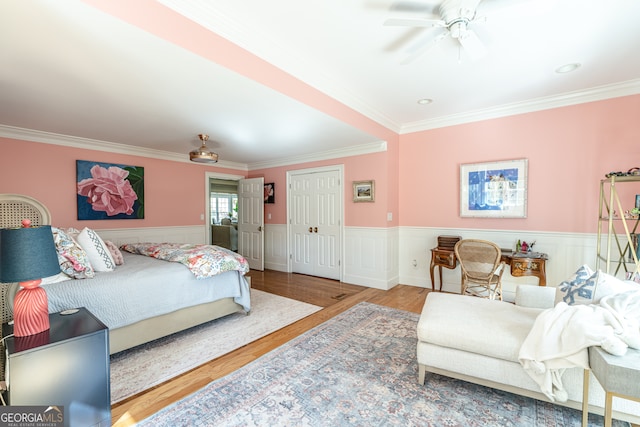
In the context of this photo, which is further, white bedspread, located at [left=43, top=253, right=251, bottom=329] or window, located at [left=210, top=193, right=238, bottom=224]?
window, located at [left=210, top=193, right=238, bottom=224]

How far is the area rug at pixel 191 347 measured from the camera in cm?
210

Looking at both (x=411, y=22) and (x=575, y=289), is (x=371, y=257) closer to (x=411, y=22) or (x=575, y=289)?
(x=575, y=289)

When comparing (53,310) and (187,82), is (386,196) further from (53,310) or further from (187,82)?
(53,310)

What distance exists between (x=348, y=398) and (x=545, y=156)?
3747mm

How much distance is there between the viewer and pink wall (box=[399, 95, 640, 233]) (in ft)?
10.5

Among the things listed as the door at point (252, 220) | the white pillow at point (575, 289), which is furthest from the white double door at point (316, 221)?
the white pillow at point (575, 289)

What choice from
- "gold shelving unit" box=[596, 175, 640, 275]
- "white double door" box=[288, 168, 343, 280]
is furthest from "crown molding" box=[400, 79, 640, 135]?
"white double door" box=[288, 168, 343, 280]

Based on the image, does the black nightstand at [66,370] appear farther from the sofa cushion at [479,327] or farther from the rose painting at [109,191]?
the rose painting at [109,191]

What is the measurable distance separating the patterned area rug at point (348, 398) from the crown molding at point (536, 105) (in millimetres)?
3264

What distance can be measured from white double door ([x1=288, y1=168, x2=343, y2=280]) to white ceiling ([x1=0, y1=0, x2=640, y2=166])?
1281mm

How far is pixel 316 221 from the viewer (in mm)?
5207

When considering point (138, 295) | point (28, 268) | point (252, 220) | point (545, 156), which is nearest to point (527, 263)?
point (545, 156)

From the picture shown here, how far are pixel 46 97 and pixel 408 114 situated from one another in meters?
4.11

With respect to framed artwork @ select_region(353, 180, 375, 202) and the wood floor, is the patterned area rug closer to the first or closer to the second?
the wood floor
